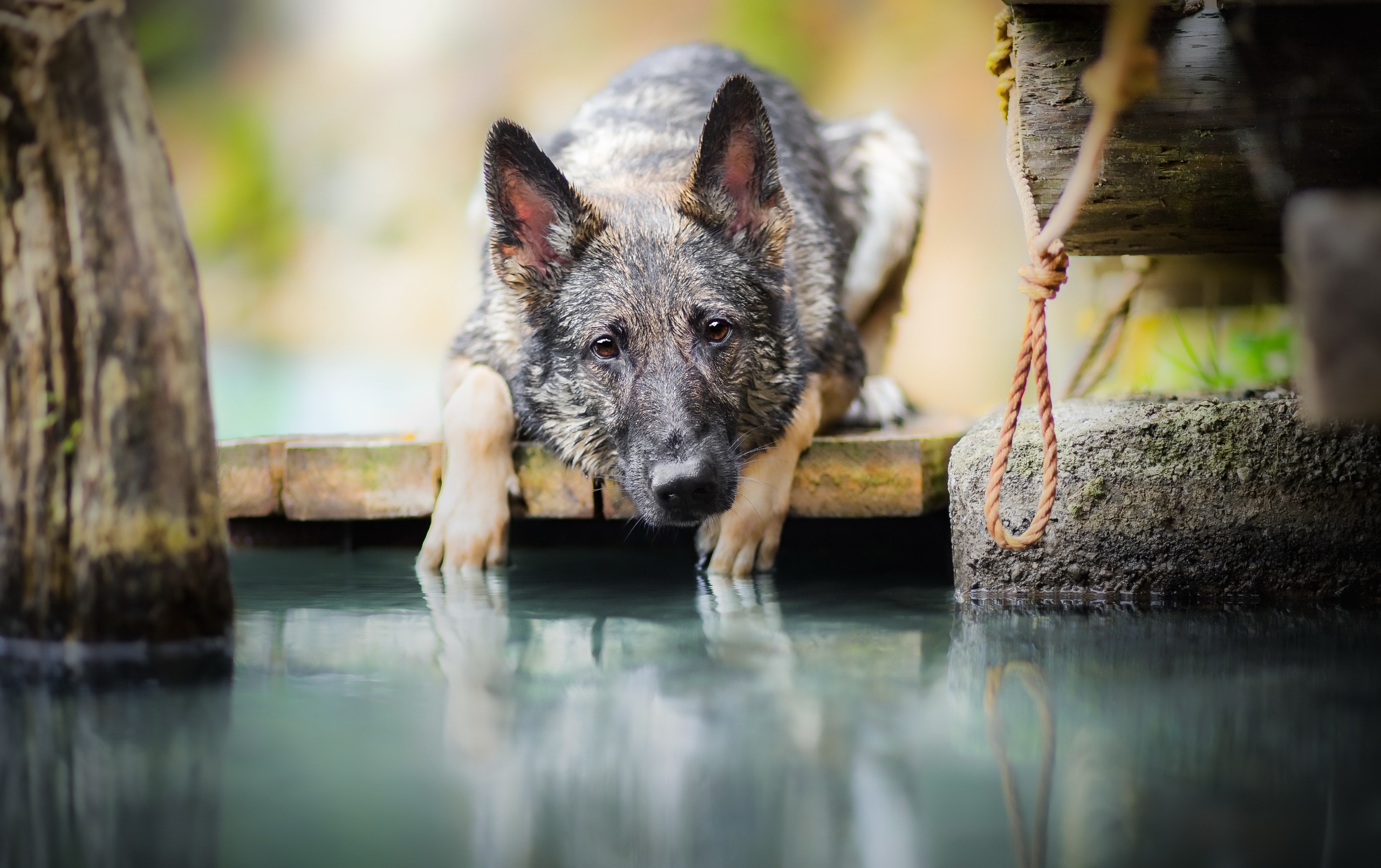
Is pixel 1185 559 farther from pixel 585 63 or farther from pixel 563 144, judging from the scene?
pixel 585 63

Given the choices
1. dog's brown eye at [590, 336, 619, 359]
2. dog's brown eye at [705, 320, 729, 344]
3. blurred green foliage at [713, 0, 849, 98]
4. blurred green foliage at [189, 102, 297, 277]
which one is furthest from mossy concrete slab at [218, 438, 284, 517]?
blurred green foliage at [713, 0, 849, 98]

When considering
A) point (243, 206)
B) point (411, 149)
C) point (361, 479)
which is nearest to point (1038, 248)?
point (361, 479)

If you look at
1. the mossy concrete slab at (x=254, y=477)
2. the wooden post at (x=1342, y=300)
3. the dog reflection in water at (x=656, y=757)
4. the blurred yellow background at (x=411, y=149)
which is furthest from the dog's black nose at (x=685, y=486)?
the blurred yellow background at (x=411, y=149)

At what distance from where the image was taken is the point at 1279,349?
21.1ft

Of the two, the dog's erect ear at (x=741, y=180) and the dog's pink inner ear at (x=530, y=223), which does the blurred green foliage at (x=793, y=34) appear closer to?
the dog's erect ear at (x=741, y=180)

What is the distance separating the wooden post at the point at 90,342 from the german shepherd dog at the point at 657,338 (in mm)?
1136

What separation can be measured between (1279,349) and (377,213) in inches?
285

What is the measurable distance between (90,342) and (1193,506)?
2.55 metres

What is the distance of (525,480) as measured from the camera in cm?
346

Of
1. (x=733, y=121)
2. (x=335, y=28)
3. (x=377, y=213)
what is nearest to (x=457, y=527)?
(x=733, y=121)

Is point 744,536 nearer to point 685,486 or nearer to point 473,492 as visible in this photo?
point 685,486

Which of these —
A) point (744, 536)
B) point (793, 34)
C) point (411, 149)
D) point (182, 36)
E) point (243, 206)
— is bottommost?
point (744, 536)

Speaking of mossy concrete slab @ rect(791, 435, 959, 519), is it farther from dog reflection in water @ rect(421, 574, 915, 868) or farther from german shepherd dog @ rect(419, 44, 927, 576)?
dog reflection in water @ rect(421, 574, 915, 868)

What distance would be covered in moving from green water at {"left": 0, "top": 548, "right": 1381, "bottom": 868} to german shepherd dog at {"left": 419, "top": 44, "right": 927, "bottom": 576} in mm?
596
